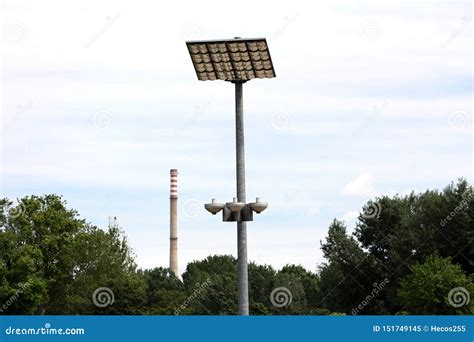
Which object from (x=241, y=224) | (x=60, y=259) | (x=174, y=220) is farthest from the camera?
(x=174, y=220)

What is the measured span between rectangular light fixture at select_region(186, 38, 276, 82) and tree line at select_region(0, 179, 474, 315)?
111 feet

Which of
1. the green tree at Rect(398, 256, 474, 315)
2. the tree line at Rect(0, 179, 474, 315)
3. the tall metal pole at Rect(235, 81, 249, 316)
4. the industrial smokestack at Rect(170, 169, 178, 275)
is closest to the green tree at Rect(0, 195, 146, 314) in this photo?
the tree line at Rect(0, 179, 474, 315)

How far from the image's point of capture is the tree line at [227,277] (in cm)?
6284

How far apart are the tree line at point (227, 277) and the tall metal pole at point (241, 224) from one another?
3255 cm

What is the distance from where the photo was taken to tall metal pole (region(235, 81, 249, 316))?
25516mm

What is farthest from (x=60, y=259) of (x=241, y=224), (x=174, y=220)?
(x=241, y=224)

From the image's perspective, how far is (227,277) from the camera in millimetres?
69375

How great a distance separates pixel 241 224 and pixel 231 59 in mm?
4625

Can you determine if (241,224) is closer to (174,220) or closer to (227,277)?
(227,277)

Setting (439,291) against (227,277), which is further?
(227,277)

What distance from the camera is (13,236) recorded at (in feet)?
222

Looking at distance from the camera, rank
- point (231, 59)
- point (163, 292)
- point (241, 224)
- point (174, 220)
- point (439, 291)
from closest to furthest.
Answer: point (241, 224)
point (231, 59)
point (439, 291)
point (163, 292)
point (174, 220)
